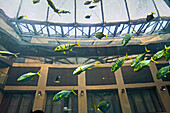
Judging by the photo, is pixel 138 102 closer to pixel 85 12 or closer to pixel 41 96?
pixel 41 96

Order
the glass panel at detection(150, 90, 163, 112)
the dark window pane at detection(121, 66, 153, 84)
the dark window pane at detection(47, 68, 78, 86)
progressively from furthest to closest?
the dark window pane at detection(121, 66, 153, 84) < the dark window pane at detection(47, 68, 78, 86) < the glass panel at detection(150, 90, 163, 112)

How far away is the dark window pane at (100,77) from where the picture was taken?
9.68m

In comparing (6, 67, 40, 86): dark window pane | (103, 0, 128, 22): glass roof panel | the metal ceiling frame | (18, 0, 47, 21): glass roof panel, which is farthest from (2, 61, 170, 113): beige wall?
(103, 0, 128, 22): glass roof panel

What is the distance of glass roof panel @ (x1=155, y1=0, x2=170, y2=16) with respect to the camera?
889cm

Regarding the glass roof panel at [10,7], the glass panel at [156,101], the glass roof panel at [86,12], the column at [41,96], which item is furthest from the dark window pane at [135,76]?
the glass roof panel at [10,7]

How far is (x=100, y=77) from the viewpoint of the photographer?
9.96 m

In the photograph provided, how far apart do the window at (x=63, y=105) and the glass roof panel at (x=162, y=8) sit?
37.6 ft

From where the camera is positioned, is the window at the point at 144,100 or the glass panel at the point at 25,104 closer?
the glass panel at the point at 25,104

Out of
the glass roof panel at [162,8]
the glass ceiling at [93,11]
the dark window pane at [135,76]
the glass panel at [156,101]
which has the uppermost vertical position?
the glass ceiling at [93,11]

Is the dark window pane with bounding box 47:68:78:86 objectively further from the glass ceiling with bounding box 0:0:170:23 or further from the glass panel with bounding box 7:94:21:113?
the glass ceiling with bounding box 0:0:170:23

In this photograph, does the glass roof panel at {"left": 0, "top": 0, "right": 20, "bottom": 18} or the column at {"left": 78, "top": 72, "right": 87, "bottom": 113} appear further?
the column at {"left": 78, "top": 72, "right": 87, "bottom": 113}

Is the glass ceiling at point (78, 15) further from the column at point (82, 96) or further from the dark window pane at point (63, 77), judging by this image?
the column at point (82, 96)

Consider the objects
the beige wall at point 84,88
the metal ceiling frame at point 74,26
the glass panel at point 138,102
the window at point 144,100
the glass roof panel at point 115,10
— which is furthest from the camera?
the metal ceiling frame at point 74,26

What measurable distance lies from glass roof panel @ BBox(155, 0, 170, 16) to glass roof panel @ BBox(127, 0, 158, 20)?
1.38ft
